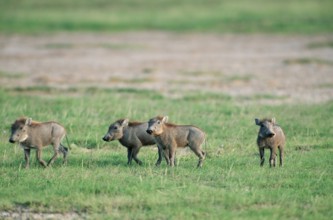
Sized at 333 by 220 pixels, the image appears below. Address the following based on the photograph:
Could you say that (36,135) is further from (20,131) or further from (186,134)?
(186,134)

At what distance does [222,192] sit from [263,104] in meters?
8.97

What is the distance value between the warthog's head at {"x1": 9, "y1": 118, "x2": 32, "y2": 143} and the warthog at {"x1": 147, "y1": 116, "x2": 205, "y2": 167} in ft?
6.33

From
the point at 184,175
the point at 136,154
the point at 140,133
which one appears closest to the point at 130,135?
the point at 140,133

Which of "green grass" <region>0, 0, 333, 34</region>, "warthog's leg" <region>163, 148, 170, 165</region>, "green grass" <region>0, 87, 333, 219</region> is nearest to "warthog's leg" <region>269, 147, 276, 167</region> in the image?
"green grass" <region>0, 87, 333, 219</region>

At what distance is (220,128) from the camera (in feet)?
51.2

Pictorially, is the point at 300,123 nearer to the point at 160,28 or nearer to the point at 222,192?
the point at 222,192

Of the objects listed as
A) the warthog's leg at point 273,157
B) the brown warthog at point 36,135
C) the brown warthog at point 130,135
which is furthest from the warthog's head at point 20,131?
the warthog's leg at point 273,157

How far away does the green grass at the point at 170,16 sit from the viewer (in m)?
44.9

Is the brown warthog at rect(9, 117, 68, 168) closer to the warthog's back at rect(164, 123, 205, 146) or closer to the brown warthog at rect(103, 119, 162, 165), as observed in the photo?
the brown warthog at rect(103, 119, 162, 165)

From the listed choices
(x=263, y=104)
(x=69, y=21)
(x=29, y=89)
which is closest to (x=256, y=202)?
(x=263, y=104)

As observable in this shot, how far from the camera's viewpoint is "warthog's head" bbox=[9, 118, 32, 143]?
1225 cm

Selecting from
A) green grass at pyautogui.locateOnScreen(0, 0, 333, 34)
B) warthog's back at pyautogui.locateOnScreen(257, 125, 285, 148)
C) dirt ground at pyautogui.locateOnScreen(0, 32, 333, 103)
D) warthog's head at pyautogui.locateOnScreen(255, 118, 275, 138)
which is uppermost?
green grass at pyautogui.locateOnScreen(0, 0, 333, 34)

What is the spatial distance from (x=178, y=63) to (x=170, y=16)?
67.6 ft

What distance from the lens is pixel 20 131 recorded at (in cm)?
1231
